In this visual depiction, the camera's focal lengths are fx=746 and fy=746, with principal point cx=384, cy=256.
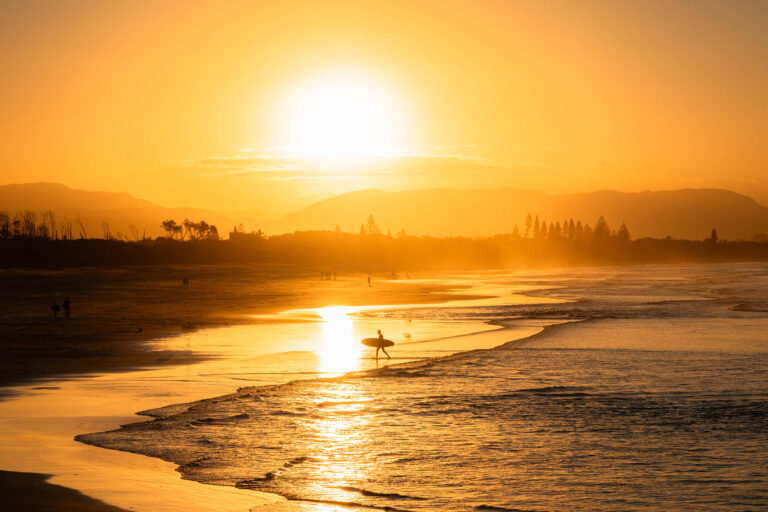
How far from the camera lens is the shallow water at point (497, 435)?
1238 centimetres

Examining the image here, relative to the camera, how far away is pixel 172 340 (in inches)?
1395

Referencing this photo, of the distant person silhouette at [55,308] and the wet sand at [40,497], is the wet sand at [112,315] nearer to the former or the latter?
the distant person silhouette at [55,308]

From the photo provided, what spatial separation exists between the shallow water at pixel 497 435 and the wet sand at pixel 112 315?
9258mm

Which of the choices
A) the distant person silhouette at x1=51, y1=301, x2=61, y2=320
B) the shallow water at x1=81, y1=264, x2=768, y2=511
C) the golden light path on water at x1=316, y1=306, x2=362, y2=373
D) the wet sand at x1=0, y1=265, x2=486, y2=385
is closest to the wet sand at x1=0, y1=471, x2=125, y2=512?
the shallow water at x1=81, y1=264, x2=768, y2=511

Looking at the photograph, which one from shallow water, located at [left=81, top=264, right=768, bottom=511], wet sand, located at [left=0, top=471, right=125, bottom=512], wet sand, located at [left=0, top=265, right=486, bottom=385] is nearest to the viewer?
wet sand, located at [left=0, top=471, right=125, bottom=512]

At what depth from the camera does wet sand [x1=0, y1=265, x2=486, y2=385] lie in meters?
28.5

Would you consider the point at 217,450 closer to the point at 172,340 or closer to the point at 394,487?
the point at 394,487

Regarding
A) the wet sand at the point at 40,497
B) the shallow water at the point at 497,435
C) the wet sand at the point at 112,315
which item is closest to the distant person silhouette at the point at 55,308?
the wet sand at the point at 112,315

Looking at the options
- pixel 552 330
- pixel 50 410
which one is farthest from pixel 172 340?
pixel 552 330

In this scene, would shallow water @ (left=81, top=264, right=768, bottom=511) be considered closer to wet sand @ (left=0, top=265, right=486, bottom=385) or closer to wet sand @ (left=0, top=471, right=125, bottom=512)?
wet sand @ (left=0, top=471, right=125, bottom=512)

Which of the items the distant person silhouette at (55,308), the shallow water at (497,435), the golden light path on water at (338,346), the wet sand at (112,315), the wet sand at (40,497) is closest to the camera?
the wet sand at (40,497)

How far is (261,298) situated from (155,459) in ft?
182

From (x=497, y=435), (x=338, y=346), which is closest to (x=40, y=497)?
(x=497, y=435)

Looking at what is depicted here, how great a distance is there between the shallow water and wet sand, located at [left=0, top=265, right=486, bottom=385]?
926 centimetres
